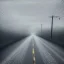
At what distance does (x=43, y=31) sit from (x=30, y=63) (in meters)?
61.5

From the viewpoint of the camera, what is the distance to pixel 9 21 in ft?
153

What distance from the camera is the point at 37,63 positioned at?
32.9 feet

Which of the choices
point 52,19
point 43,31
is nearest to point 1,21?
point 52,19

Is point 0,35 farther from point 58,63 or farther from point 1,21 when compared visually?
point 58,63

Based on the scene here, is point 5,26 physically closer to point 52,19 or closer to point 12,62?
point 52,19

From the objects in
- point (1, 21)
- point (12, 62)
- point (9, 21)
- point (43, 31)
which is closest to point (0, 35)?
point (1, 21)

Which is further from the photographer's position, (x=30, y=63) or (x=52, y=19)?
(x=52, y=19)

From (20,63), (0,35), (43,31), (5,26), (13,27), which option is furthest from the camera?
(43,31)

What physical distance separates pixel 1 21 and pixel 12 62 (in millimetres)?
32864

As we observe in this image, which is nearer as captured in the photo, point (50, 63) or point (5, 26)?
point (50, 63)

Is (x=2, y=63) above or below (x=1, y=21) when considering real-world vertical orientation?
below

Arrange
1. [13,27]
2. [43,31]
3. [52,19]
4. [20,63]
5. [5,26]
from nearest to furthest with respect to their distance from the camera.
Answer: [20,63] → [52,19] → [5,26] → [13,27] → [43,31]

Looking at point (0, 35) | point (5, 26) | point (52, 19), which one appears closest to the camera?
point (0, 35)

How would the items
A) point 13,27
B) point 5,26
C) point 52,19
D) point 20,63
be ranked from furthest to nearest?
point 13,27 → point 5,26 → point 52,19 → point 20,63
